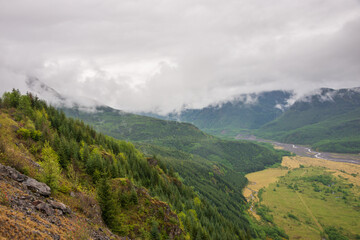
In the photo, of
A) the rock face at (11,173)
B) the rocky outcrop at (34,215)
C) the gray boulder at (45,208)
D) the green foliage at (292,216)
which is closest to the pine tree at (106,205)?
the rocky outcrop at (34,215)

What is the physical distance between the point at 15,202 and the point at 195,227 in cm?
5671

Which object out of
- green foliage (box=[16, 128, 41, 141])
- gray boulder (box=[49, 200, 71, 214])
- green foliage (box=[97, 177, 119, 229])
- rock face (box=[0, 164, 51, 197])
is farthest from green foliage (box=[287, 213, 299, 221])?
green foliage (box=[16, 128, 41, 141])

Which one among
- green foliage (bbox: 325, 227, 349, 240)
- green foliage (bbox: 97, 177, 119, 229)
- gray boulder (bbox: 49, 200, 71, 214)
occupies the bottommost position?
green foliage (bbox: 325, 227, 349, 240)

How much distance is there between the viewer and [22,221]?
19.0 m

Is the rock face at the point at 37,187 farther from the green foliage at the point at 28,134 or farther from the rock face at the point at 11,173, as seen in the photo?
the green foliage at the point at 28,134

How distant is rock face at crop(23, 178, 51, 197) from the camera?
26.6 meters

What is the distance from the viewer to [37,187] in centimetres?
2716

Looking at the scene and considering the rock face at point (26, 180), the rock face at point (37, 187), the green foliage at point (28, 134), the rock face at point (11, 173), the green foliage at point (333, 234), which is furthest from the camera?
the green foliage at point (333, 234)

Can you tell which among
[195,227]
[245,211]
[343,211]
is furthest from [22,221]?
[343,211]

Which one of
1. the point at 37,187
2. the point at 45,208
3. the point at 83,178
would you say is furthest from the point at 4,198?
the point at 83,178

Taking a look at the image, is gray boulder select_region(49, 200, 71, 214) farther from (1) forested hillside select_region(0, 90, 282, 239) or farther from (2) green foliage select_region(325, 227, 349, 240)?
(2) green foliage select_region(325, 227, 349, 240)

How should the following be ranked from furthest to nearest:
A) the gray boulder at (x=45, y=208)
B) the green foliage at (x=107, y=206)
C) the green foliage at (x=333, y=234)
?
the green foliage at (x=333, y=234)
the green foliage at (x=107, y=206)
the gray boulder at (x=45, y=208)

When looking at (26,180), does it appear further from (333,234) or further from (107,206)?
(333,234)

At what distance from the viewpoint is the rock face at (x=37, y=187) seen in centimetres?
2657
